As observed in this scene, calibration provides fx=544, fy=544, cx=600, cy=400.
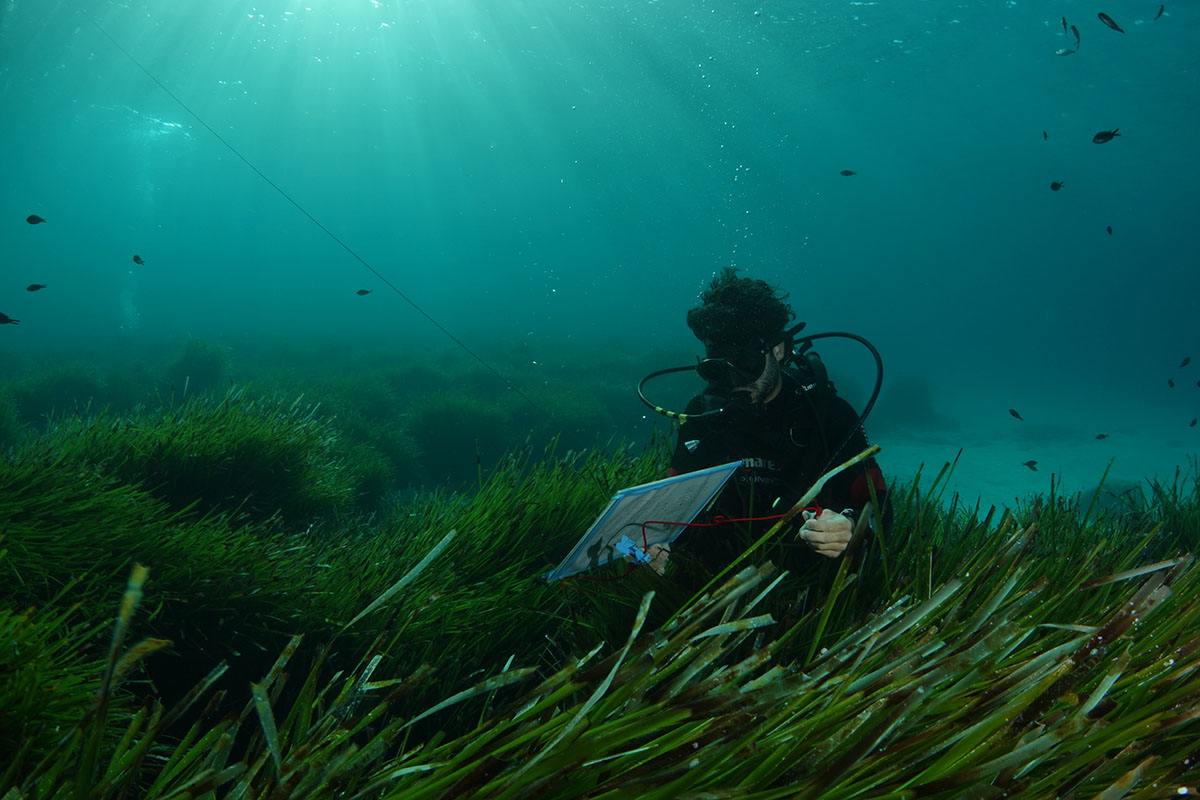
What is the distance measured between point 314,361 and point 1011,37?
44.2 m

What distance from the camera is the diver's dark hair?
2.68 m

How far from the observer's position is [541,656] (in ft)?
7.02

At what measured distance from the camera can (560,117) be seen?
66625 mm

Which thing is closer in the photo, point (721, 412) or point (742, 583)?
point (742, 583)

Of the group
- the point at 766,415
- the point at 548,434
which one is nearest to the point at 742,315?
the point at 766,415

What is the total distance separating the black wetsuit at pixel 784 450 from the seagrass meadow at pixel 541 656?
399 mm

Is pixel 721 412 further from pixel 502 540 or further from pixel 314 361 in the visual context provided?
pixel 314 361

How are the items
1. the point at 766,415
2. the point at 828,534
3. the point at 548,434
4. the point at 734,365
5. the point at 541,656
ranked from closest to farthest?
the point at 828,534 → the point at 541,656 → the point at 734,365 → the point at 766,415 → the point at 548,434

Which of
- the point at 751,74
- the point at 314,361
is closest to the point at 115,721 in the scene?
the point at 314,361

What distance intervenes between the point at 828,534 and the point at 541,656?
1187mm

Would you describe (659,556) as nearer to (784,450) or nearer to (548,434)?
(784,450)

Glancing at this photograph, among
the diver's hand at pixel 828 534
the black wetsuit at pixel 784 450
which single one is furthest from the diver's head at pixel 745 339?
the diver's hand at pixel 828 534

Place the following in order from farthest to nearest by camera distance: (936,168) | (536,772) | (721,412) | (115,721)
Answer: (936,168), (721,412), (115,721), (536,772)

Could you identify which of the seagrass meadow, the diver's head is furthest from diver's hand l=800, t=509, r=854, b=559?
the diver's head
